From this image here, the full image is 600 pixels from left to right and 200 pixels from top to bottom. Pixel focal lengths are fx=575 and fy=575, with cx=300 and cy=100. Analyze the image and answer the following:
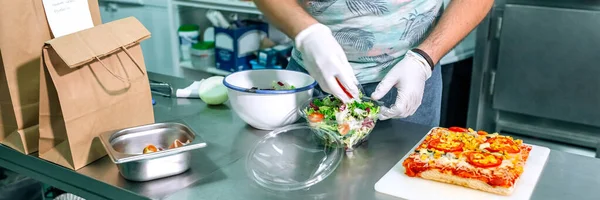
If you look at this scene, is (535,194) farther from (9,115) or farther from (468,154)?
(9,115)

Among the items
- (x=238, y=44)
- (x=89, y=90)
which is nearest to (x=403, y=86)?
(x=89, y=90)

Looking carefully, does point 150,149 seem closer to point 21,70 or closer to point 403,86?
point 21,70

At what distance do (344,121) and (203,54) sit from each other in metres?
2.04

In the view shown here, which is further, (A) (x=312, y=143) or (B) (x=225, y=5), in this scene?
(B) (x=225, y=5)

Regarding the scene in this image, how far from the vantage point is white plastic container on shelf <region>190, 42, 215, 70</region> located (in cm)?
298

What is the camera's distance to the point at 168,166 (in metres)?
1.00

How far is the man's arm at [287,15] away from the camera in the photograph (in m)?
1.24

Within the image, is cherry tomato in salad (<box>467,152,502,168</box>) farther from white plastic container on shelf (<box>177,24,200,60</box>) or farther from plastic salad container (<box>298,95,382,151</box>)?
white plastic container on shelf (<box>177,24,200,60</box>)

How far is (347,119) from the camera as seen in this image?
108cm

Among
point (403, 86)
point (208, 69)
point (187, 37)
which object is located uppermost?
point (403, 86)

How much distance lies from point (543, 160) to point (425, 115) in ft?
1.42

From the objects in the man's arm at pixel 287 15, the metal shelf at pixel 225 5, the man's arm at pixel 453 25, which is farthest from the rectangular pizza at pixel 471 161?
the metal shelf at pixel 225 5

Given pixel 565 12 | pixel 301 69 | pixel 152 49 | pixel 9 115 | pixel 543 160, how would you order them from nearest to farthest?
pixel 543 160
pixel 9 115
pixel 301 69
pixel 565 12
pixel 152 49

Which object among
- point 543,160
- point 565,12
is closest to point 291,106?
point 543,160
